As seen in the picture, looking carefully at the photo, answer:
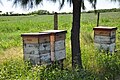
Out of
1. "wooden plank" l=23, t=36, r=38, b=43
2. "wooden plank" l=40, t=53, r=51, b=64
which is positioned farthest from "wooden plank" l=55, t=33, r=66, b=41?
"wooden plank" l=23, t=36, r=38, b=43

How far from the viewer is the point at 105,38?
7.32m

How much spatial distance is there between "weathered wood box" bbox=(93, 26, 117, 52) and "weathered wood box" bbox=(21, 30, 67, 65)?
163 cm

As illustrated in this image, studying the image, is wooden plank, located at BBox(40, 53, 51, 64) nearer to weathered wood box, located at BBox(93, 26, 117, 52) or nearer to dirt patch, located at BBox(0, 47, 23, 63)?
dirt patch, located at BBox(0, 47, 23, 63)

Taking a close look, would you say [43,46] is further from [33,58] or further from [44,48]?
[33,58]

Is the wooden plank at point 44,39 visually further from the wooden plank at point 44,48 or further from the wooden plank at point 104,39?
the wooden plank at point 104,39

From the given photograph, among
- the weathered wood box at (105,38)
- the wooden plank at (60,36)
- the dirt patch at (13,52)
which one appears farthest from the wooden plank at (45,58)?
the weathered wood box at (105,38)

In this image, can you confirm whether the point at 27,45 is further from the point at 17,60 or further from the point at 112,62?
the point at 112,62

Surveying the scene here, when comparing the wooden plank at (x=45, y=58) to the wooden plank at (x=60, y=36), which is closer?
the wooden plank at (x=45, y=58)

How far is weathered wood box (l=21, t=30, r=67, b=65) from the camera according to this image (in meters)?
5.50

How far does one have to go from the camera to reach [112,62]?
6.25 metres

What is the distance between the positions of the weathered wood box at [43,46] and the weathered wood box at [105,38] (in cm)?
163

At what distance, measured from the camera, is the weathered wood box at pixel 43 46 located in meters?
5.50

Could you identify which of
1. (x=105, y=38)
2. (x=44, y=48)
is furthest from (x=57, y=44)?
(x=105, y=38)

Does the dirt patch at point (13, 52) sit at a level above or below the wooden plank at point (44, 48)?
below
